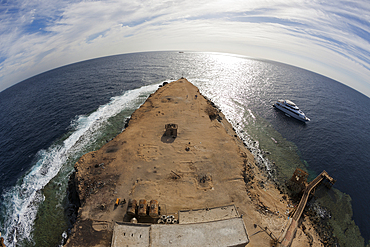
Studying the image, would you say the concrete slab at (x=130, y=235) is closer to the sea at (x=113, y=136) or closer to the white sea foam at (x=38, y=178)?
the sea at (x=113, y=136)

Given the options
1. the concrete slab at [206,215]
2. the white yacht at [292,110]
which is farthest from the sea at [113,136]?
the concrete slab at [206,215]

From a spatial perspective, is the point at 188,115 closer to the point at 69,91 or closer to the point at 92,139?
the point at 92,139

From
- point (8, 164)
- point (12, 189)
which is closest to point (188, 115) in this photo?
point (12, 189)

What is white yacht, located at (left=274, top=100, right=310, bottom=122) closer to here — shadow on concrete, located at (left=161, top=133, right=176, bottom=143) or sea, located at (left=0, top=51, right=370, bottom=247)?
sea, located at (left=0, top=51, right=370, bottom=247)

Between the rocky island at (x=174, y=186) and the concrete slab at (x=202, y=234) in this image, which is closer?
the concrete slab at (x=202, y=234)

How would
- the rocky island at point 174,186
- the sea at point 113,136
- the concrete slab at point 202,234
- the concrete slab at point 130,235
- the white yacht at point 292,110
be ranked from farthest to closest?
1. the white yacht at point 292,110
2. the sea at point 113,136
3. the rocky island at point 174,186
4. the concrete slab at point 130,235
5. the concrete slab at point 202,234

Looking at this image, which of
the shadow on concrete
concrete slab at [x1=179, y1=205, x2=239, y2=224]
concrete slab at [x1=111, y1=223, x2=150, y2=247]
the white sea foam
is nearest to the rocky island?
the shadow on concrete
